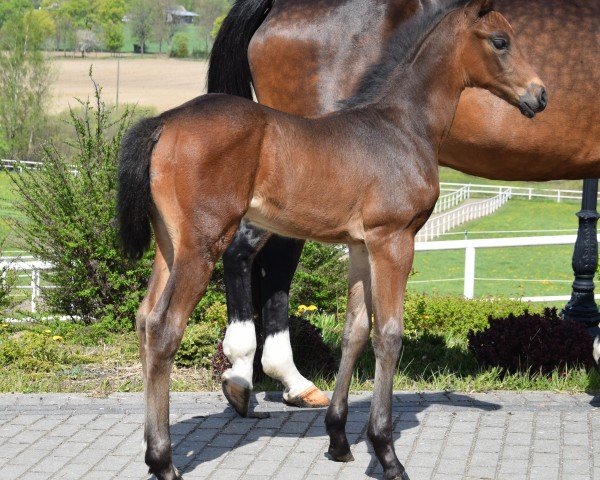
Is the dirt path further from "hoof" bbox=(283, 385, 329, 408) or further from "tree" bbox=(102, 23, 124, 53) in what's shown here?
"hoof" bbox=(283, 385, 329, 408)

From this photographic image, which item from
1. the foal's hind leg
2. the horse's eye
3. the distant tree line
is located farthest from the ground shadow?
the distant tree line

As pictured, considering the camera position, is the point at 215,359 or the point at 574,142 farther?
the point at 215,359

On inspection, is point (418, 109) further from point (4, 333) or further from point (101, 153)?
point (4, 333)

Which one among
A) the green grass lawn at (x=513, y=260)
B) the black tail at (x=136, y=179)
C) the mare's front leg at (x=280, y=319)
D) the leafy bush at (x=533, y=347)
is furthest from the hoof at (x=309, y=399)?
the green grass lawn at (x=513, y=260)

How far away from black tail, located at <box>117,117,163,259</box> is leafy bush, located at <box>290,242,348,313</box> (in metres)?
5.47

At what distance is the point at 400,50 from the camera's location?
5176 mm

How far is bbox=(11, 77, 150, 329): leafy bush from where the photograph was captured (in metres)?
8.59

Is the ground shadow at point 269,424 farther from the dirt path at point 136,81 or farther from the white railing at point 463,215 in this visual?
the dirt path at point 136,81

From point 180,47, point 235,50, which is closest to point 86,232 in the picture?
point 235,50

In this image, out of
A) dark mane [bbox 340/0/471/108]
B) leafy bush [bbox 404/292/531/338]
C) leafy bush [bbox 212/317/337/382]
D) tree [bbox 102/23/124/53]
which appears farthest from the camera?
tree [bbox 102/23/124/53]

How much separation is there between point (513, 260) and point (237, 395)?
118 ft

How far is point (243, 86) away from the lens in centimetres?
657

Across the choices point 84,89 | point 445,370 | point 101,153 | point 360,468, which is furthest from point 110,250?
point 84,89

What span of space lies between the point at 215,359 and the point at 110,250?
82.8 inches
